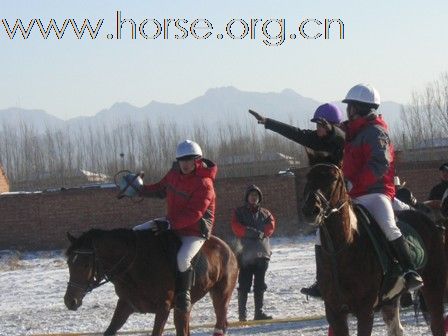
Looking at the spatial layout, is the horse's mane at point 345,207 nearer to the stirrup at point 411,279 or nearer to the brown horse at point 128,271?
the stirrup at point 411,279

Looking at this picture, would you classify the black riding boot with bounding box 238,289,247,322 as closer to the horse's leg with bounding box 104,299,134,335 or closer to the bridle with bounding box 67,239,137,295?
the horse's leg with bounding box 104,299,134,335

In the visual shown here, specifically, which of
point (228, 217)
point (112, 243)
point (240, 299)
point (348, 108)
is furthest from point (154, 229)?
point (228, 217)

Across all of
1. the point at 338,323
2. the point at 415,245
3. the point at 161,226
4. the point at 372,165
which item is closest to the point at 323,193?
the point at 372,165

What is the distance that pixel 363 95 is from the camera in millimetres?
8672

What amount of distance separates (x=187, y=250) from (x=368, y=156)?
2765 mm

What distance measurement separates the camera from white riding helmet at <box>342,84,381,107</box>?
8656 millimetres

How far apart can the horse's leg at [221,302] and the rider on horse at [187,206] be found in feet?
2.93

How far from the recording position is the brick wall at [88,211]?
111 ft

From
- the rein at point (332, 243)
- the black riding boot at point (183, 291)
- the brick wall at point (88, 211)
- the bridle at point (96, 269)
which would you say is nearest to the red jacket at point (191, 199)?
the black riding boot at point (183, 291)

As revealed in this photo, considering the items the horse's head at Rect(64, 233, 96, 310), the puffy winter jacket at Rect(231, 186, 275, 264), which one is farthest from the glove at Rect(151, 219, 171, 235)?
the puffy winter jacket at Rect(231, 186, 275, 264)

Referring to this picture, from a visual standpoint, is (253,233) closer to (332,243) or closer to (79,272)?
(79,272)

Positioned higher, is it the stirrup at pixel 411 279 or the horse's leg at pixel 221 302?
the stirrup at pixel 411 279

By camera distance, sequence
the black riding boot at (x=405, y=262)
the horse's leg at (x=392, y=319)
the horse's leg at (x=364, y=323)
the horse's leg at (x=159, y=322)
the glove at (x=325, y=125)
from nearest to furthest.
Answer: the horse's leg at (x=364, y=323), the glove at (x=325, y=125), the black riding boot at (x=405, y=262), the horse's leg at (x=159, y=322), the horse's leg at (x=392, y=319)

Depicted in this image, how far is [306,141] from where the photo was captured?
8.17 metres
